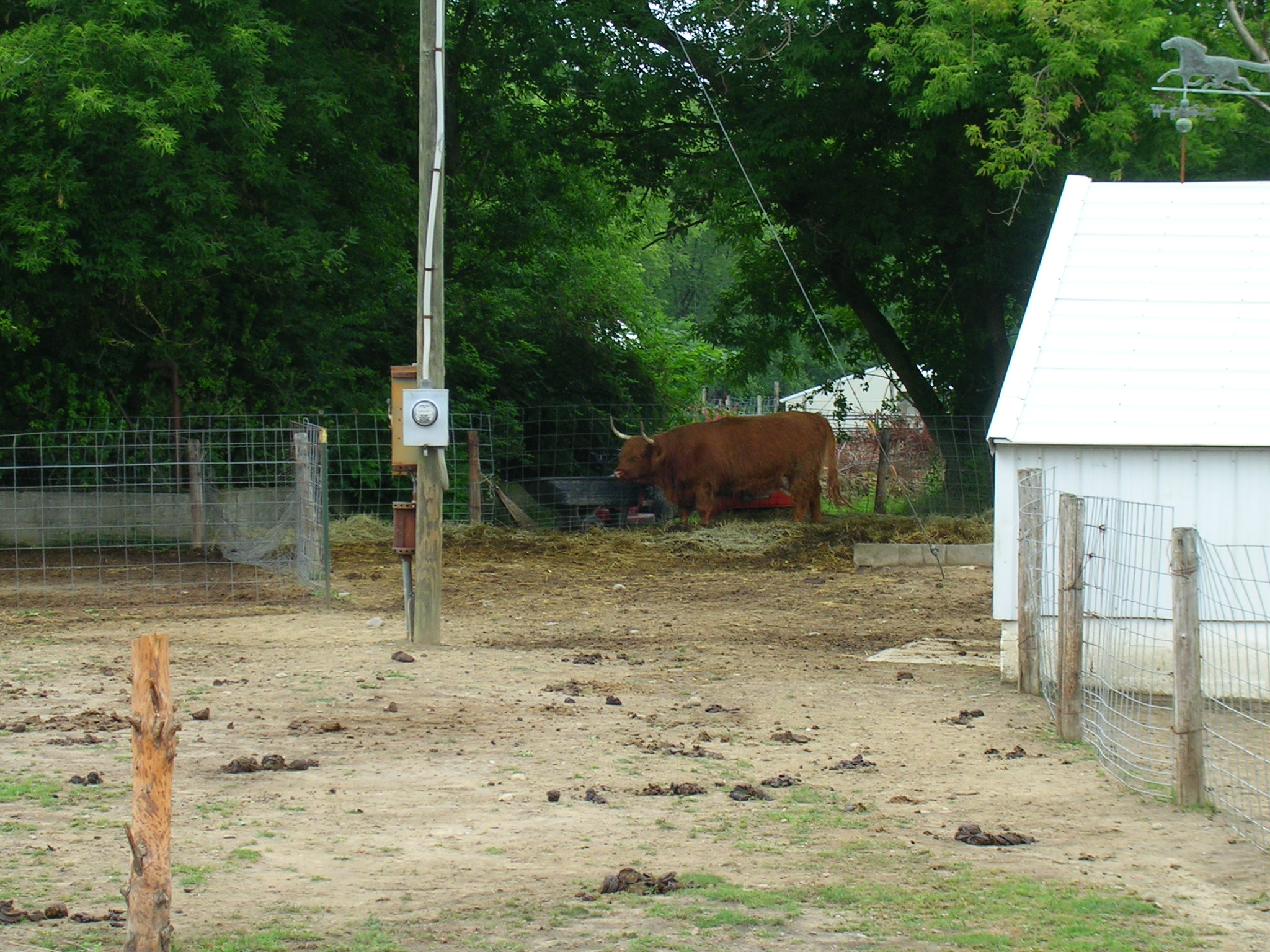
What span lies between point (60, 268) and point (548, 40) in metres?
6.30

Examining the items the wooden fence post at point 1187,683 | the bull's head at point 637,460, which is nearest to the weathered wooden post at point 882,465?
the bull's head at point 637,460

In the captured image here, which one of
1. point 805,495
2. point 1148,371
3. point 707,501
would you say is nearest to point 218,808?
point 1148,371

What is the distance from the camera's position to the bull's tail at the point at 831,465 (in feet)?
57.5

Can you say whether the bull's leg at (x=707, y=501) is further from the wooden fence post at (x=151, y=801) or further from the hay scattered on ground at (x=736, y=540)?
the wooden fence post at (x=151, y=801)

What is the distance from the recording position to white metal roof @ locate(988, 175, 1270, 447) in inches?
324

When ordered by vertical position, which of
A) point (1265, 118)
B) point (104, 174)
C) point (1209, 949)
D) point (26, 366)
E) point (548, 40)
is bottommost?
point (1209, 949)

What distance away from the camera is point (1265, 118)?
16.9 m

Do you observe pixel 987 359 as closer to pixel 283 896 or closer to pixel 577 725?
pixel 577 725

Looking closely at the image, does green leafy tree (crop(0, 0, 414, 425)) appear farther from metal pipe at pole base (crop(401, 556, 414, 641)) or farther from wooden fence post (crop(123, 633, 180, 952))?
wooden fence post (crop(123, 633, 180, 952))

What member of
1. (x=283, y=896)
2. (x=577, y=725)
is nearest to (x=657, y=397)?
(x=577, y=725)

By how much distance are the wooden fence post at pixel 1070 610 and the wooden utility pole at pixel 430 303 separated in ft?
13.4

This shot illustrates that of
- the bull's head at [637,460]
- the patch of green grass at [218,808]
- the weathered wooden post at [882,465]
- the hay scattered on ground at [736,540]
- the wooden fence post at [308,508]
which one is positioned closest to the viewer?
the patch of green grass at [218,808]

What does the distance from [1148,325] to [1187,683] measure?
403 cm

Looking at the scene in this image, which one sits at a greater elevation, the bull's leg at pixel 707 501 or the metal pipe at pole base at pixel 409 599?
the bull's leg at pixel 707 501
